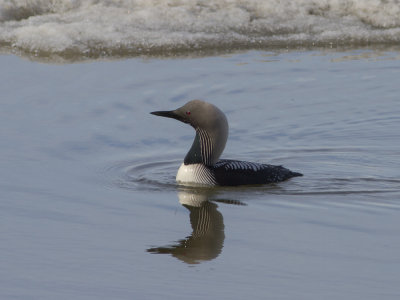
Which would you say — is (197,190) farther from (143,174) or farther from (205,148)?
(143,174)

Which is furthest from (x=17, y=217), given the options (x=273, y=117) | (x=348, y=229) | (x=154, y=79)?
(x=154, y=79)

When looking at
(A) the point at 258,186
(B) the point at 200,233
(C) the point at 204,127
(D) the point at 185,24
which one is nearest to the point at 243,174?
(A) the point at 258,186

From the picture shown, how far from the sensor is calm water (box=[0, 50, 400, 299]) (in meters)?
4.44

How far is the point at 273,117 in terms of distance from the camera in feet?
28.8

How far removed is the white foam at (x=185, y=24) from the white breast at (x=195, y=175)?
16.0 ft

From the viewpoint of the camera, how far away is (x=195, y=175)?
6809 millimetres

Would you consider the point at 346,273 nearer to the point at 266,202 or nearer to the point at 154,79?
the point at 266,202

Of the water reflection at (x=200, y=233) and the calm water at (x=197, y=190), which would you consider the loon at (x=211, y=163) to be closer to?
the calm water at (x=197, y=190)

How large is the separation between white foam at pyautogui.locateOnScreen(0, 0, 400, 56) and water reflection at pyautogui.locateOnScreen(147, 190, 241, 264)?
5.48 metres

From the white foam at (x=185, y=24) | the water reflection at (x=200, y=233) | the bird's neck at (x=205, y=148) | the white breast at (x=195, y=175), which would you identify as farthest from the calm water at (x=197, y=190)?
the white foam at (x=185, y=24)

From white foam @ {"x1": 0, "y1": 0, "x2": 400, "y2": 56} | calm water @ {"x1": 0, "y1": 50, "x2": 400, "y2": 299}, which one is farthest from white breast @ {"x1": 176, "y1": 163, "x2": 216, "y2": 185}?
white foam @ {"x1": 0, "y1": 0, "x2": 400, "y2": 56}

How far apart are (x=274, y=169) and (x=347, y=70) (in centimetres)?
405

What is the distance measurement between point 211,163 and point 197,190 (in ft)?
1.30

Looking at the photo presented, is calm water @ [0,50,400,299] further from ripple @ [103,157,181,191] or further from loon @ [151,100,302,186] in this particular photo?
loon @ [151,100,302,186]
